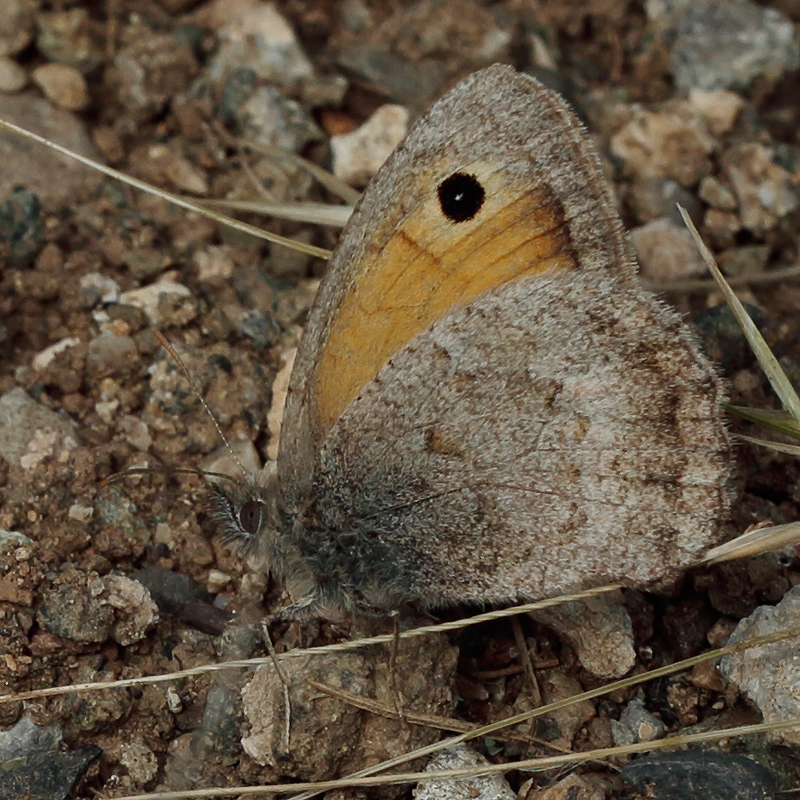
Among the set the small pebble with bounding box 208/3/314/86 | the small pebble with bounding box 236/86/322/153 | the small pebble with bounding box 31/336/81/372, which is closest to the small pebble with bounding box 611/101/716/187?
the small pebble with bounding box 236/86/322/153

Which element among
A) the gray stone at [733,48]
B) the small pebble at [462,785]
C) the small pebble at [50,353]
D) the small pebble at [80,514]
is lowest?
the small pebble at [462,785]

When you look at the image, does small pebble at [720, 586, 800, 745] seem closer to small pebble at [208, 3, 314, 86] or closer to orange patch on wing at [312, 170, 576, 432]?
orange patch on wing at [312, 170, 576, 432]

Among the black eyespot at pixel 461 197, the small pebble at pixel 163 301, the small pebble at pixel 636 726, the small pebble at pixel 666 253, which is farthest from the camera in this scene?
the small pebble at pixel 666 253

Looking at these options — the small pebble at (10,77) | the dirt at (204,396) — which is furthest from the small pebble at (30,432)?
the small pebble at (10,77)

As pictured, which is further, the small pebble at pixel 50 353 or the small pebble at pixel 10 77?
the small pebble at pixel 10 77

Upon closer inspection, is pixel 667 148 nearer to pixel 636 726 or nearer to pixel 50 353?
pixel 636 726

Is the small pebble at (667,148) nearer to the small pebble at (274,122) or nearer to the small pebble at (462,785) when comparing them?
the small pebble at (274,122)

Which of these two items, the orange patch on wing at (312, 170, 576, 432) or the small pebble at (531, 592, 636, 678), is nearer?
the orange patch on wing at (312, 170, 576, 432)
